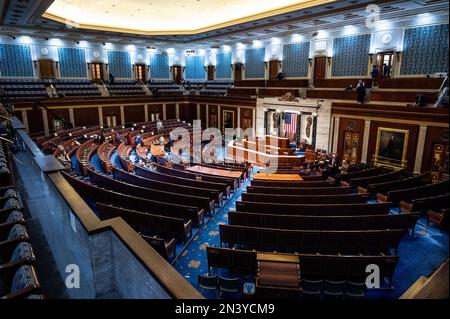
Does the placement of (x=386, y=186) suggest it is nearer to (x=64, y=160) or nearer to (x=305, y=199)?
(x=305, y=199)

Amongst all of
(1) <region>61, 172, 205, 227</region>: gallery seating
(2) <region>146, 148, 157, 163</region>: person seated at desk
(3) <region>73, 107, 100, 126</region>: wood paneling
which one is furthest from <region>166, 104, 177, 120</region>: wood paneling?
(1) <region>61, 172, 205, 227</region>: gallery seating

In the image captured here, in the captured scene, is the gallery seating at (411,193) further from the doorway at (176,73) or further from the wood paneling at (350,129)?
the doorway at (176,73)

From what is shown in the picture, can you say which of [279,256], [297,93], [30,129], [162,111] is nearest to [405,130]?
[297,93]

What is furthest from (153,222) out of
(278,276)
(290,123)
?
(290,123)

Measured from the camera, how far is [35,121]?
18.5 meters

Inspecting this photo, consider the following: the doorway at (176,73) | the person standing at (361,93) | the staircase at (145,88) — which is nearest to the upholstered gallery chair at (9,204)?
the person standing at (361,93)

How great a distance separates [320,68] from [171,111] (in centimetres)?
1293

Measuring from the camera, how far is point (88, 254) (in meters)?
3.53

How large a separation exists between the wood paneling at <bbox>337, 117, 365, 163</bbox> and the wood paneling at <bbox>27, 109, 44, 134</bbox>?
18436mm

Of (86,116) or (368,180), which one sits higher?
(86,116)

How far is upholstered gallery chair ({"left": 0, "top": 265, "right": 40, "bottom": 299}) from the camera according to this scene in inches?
102

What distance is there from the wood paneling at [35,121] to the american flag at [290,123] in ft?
51.8

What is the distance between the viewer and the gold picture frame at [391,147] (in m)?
12.9

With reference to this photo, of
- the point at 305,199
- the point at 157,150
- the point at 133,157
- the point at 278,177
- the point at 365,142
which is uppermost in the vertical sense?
the point at 365,142
